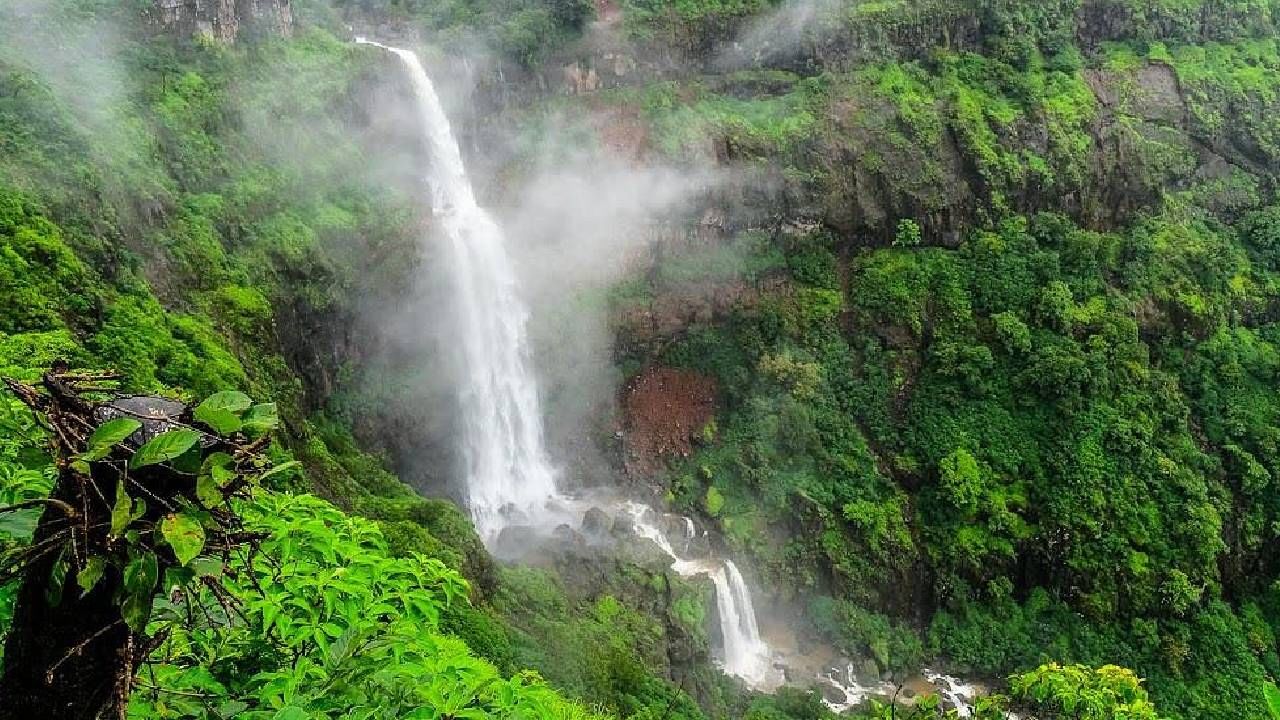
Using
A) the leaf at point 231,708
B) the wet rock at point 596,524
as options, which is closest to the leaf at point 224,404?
the leaf at point 231,708

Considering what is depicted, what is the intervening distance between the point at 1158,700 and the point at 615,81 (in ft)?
68.8

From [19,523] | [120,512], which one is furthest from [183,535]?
[19,523]

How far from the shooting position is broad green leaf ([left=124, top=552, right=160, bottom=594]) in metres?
1.72

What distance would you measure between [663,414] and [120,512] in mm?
20395

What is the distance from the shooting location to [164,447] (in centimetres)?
172

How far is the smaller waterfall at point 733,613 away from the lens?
697 inches

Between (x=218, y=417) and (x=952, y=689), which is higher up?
(x=218, y=417)

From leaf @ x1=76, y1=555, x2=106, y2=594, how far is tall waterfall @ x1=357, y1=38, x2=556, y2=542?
1649 centimetres

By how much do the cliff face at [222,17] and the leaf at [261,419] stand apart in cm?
1810

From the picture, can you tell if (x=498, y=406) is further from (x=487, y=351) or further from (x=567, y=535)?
(x=567, y=535)

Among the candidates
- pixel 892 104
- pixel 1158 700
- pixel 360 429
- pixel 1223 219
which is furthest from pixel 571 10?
pixel 1158 700

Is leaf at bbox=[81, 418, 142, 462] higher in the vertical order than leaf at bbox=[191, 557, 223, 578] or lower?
higher

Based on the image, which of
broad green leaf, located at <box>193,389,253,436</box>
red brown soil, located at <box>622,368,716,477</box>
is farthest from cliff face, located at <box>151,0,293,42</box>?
broad green leaf, located at <box>193,389,253,436</box>

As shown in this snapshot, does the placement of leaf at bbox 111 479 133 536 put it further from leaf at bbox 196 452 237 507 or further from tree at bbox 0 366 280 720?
leaf at bbox 196 452 237 507
